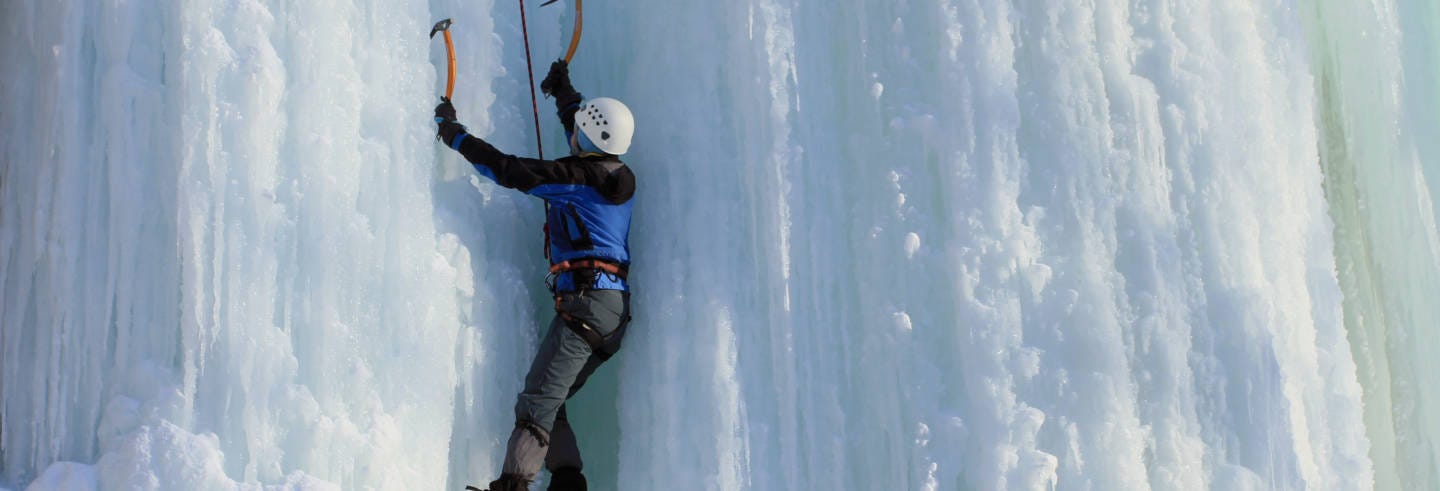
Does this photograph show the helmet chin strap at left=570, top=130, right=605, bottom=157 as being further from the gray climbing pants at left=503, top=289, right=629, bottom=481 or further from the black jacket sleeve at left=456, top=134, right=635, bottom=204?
the gray climbing pants at left=503, top=289, right=629, bottom=481

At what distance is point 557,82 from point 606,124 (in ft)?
1.14

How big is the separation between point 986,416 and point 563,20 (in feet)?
8.67

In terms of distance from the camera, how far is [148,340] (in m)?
4.78

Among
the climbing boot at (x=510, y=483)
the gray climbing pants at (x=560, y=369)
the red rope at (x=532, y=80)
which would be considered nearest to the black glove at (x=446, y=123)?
the red rope at (x=532, y=80)

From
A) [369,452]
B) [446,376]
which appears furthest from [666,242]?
[369,452]

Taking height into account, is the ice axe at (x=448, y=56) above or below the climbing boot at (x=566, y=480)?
above

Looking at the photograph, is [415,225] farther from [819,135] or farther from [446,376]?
[819,135]

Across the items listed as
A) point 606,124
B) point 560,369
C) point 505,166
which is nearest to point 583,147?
point 606,124

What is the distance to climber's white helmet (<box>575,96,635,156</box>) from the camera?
17.3ft

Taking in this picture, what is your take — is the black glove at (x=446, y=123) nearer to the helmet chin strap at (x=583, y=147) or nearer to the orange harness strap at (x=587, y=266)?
the helmet chin strap at (x=583, y=147)

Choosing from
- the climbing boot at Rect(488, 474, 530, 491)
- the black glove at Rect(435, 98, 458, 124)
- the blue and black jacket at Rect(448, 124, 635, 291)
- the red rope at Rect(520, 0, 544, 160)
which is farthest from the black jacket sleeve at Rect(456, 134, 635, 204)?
the climbing boot at Rect(488, 474, 530, 491)

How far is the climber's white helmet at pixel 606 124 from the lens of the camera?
526 cm

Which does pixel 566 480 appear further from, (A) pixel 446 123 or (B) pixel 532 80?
(B) pixel 532 80

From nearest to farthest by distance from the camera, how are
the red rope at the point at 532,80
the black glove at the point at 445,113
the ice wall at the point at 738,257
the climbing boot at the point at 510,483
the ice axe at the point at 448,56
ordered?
1. the ice wall at the point at 738,257
2. the climbing boot at the point at 510,483
3. the black glove at the point at 445,113
4. the ice axe at the point at 448,56
5. the red rope at the point at 532,80
